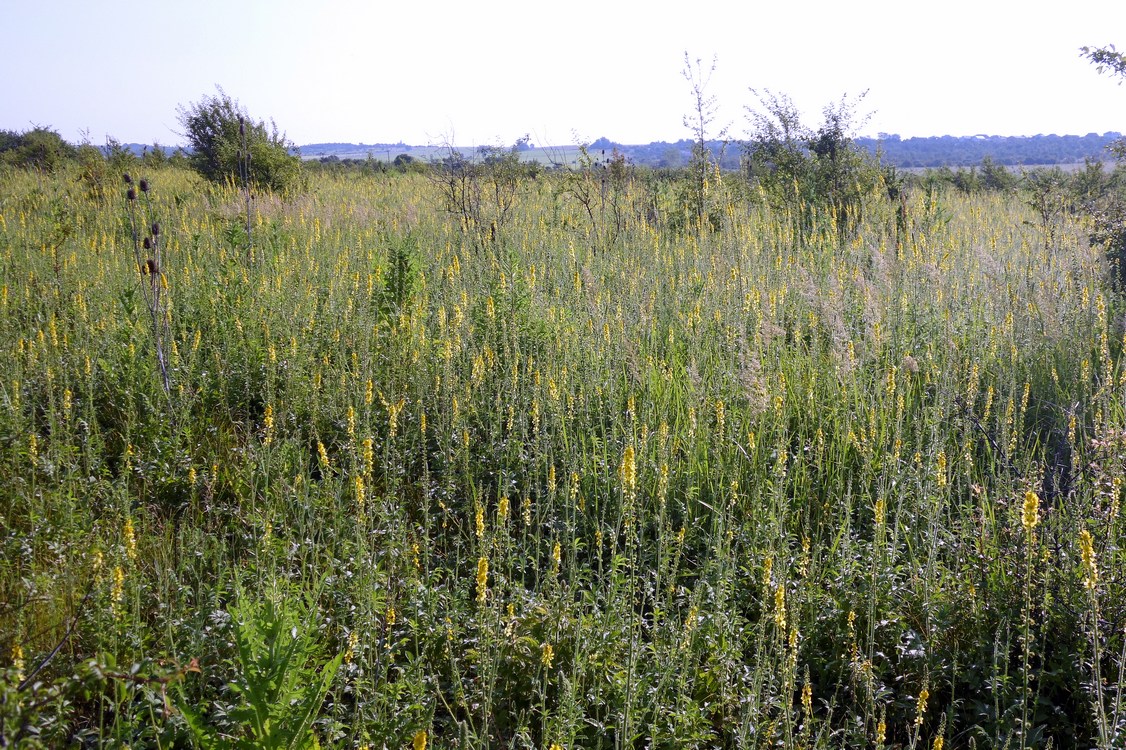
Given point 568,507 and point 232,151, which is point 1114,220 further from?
point 232,151

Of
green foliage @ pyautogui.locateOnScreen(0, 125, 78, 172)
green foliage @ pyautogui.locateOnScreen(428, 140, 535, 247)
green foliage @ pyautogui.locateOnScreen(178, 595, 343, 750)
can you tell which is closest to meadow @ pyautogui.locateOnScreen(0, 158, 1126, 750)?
green foliage @ pyautogui.locateOnScreen(178, 595, 343, 750)

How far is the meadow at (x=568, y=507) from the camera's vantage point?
208 centimetres

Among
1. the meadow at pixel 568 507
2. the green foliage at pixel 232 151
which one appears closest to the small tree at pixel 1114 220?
the meadow at pixel 568 507

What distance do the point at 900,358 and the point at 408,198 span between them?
9.42 metres

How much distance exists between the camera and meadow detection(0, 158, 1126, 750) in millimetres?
2078

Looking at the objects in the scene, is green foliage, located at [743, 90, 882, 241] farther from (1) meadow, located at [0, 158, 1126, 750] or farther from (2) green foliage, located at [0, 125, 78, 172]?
(2) green foliage, located at [0, 125, 78, 172]

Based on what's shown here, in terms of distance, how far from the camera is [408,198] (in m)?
12.3

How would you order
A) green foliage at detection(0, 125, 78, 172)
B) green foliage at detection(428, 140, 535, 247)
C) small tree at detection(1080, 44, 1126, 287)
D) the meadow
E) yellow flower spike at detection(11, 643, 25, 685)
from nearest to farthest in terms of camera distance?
yellow flower spike at detection(11, 643, 25, 685), the meadow, small tree at detection(1080, 44, 1126, 287), green foliage at detection(428, 140, 535, 247), green foliage at detection(0, 125, 78, 172)

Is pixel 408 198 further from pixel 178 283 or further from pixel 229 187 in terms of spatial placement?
pixel 178 283

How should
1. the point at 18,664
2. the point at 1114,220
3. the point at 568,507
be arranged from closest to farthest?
the point at 18,664
the point at 568,507
the point at 1114,220

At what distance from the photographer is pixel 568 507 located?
10.6 ft

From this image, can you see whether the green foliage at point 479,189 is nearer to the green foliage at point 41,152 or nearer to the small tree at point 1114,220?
the small tree at point 1114,220

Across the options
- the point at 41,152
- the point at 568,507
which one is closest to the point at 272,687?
the point at 568,507

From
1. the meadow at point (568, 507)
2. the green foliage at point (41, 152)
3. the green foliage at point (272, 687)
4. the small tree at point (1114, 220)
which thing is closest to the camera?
the green foliage at point (272, 687)
